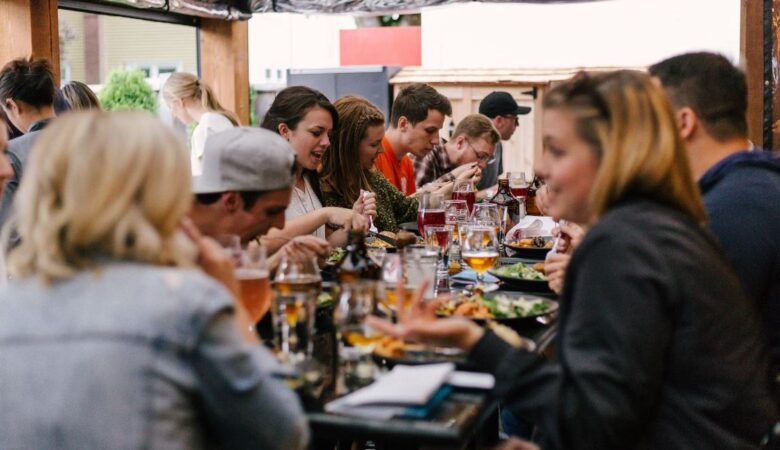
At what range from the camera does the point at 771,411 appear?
1812 mm

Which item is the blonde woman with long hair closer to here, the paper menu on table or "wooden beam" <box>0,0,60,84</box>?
the paper menu on table

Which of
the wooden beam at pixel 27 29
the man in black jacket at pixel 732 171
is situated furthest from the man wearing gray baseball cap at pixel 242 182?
the wooden beam at pixel 27 29

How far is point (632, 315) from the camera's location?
5.24 ft

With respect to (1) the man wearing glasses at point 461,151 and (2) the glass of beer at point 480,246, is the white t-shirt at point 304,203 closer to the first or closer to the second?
(2) the glass of beer at point 480,246

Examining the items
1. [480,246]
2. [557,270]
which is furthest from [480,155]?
[557,270]

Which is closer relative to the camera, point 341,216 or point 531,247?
point 341,216

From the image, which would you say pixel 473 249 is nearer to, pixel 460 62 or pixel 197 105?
pixel 197 105

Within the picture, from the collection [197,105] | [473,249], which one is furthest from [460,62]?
[473,249]

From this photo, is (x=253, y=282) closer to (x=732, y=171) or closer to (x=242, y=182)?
(x=242, y=182)

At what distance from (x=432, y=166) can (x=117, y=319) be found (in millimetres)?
5509

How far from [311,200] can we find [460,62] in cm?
898

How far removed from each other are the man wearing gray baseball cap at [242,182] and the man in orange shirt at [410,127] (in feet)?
11.0

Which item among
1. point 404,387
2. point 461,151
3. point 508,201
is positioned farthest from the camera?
point 461,151

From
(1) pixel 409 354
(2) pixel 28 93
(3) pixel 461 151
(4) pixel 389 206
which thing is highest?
(2) pixel 28 93
